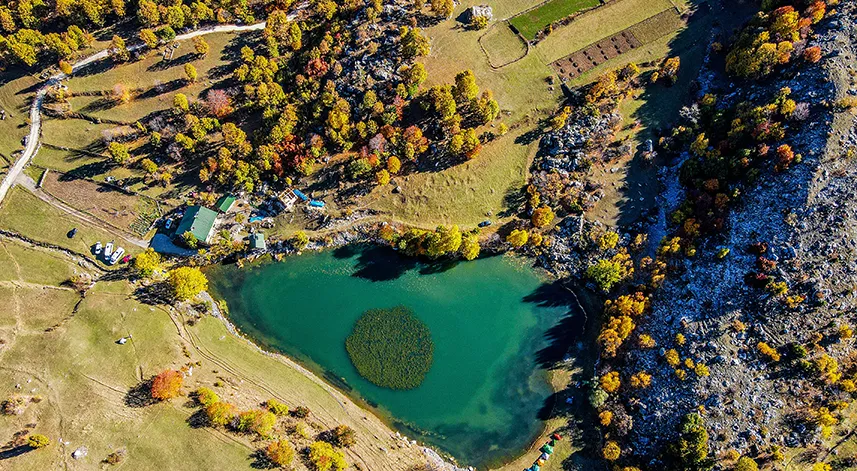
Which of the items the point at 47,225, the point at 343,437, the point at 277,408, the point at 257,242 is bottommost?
the point at 343,437

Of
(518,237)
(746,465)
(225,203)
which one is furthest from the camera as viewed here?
(225,203)

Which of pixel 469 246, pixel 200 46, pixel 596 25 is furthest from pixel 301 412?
pixel 596 25

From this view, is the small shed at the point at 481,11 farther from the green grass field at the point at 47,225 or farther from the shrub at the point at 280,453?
the shrub at the point at 280,453

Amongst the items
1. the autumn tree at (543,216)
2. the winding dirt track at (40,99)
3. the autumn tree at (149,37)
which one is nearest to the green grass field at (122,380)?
the winding dirt track at (40,99)

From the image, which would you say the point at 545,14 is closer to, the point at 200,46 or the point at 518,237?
the point at 518,237

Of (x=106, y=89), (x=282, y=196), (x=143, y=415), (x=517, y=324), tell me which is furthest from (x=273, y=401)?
(x=106, y=89)

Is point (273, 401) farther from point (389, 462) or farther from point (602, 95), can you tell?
point (602, 95)

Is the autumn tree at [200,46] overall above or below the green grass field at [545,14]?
above
